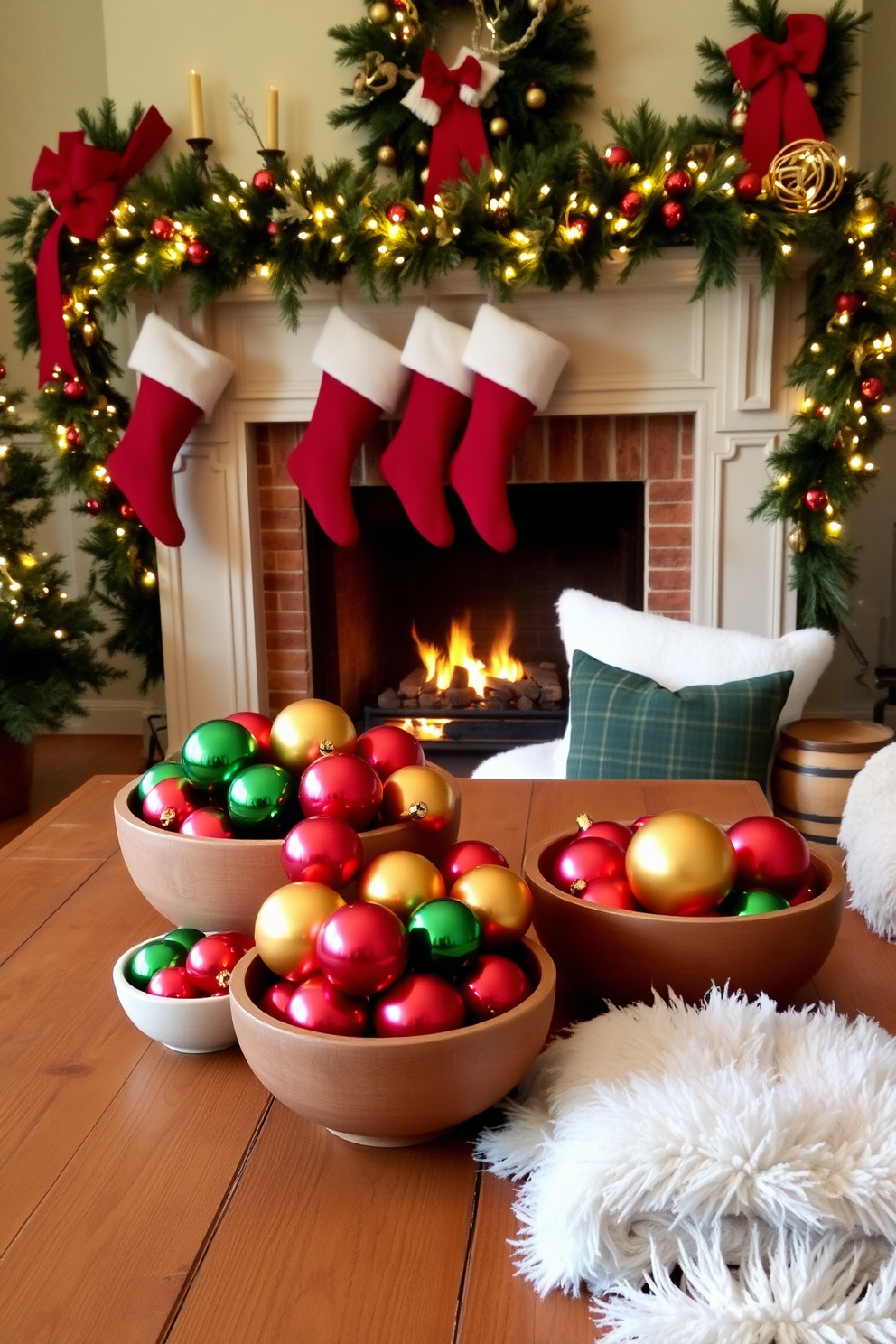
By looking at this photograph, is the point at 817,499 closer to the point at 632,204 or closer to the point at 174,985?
the point at 632,204

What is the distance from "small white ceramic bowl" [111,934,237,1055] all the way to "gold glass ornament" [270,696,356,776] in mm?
185

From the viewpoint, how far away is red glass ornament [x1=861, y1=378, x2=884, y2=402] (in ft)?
7.83

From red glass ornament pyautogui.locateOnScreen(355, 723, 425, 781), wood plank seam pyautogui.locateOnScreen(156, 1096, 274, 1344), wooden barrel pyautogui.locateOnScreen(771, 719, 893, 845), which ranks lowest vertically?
wooden barrel pyautogui.locateOnScreen(771, 719, 893, 845)

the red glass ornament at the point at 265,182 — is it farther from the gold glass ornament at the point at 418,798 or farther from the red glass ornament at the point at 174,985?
the red glass ornament at the point at 174,985

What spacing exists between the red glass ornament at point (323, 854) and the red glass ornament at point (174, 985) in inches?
3.9

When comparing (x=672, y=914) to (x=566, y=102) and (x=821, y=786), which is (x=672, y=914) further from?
(x=566, y=102)

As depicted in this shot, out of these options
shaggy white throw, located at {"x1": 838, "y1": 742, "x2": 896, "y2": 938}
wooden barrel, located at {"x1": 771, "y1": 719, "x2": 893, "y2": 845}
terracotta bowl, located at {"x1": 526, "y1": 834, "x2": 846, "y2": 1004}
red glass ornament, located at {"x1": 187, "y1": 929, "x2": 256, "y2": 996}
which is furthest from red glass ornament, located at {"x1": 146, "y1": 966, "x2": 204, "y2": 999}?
wooden barrel, located at {"x1": 771, "y1": 719, "x2": 893, "y2": 845}

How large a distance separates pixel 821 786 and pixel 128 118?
2.17m

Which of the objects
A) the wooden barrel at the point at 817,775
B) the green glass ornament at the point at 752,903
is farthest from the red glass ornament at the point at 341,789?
the wooden barrel at the point at 817,775

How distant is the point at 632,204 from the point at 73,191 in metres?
1.25

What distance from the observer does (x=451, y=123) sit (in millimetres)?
2494

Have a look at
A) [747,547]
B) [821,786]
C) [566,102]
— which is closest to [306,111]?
[566,102]

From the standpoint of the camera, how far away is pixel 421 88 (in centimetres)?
246

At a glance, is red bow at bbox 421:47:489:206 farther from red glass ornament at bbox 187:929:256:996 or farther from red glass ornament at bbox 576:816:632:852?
red glass ornament at bbox 187:929:256:996
